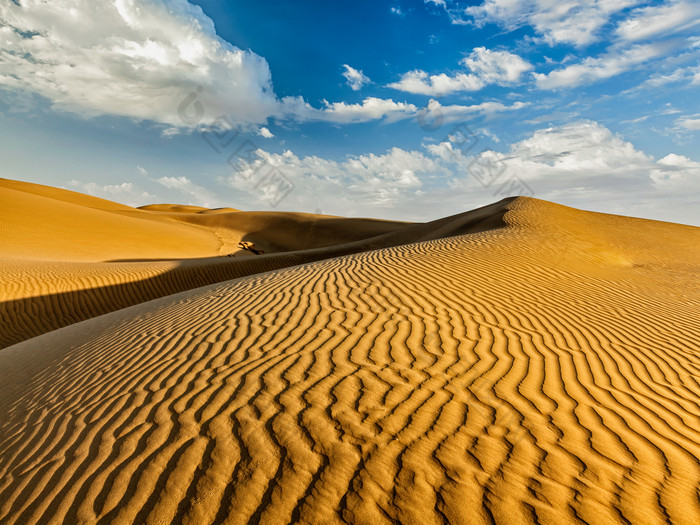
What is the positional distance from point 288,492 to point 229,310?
13.6ft

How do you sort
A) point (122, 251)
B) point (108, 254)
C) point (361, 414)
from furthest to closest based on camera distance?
point (122, 251)
point (108, 254)
point (361, 414)

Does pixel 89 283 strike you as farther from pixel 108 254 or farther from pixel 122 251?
pixel 122 251

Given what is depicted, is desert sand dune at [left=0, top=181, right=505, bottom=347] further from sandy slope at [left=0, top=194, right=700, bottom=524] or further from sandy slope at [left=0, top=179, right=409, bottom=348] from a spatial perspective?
sandy slope at [left=0, top=194, right=700, bottom=524]

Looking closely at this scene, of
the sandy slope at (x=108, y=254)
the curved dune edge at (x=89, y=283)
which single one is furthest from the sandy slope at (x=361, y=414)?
the sandy slope at (x=108, y=254)

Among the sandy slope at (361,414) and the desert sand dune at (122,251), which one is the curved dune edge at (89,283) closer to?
the desert sand dune at (122,251)

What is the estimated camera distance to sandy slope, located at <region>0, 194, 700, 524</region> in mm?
2215

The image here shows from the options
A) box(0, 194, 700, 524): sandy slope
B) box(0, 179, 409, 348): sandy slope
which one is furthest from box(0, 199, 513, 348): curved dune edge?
box(0, 194, 700, 524): sandy slope

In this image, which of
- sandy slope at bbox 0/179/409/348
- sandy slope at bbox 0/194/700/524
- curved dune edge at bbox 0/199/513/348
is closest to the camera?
sandy slope at bbox 0/194/700/524

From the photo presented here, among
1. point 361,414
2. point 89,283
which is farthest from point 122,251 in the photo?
point 361,414

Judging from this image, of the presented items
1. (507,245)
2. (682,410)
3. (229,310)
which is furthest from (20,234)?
(682,410)

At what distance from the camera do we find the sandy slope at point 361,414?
221cm

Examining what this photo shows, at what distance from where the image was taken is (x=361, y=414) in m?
2.95

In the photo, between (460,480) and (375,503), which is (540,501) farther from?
(375,503)

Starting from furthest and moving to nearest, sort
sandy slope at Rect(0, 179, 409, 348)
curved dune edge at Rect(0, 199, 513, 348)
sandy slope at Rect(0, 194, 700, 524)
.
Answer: sandy slope at Rect(0, 179, 409, 348), curved dune edge at Rect(0, 199, 513, 348), sandy slope at Rect(0, 194, 700, 524)
